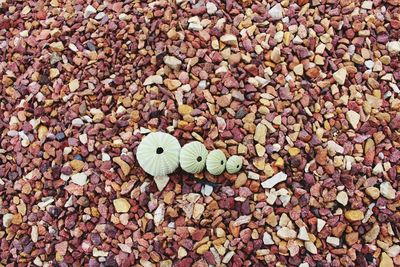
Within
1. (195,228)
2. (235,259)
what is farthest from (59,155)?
(235,259)

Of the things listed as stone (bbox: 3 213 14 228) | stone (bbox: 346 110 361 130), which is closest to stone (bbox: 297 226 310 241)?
stone (bbox: 346 110 361 130)

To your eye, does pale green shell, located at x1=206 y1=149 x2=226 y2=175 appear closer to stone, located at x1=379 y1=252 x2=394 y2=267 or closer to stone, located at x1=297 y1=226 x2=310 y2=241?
stone, located at x1=297 y1=226 x2=310 y2=241

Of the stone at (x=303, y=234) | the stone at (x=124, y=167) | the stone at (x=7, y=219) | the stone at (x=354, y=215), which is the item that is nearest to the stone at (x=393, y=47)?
the stone at (x=354, y=215)

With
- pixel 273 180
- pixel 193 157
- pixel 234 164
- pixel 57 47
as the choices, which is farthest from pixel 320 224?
pixel 57 47

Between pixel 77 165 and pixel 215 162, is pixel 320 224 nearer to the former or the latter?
pixel 215 162

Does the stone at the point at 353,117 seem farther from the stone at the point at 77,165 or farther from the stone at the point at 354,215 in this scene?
the stone at the point at 77,165

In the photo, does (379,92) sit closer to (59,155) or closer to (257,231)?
(257,231)
